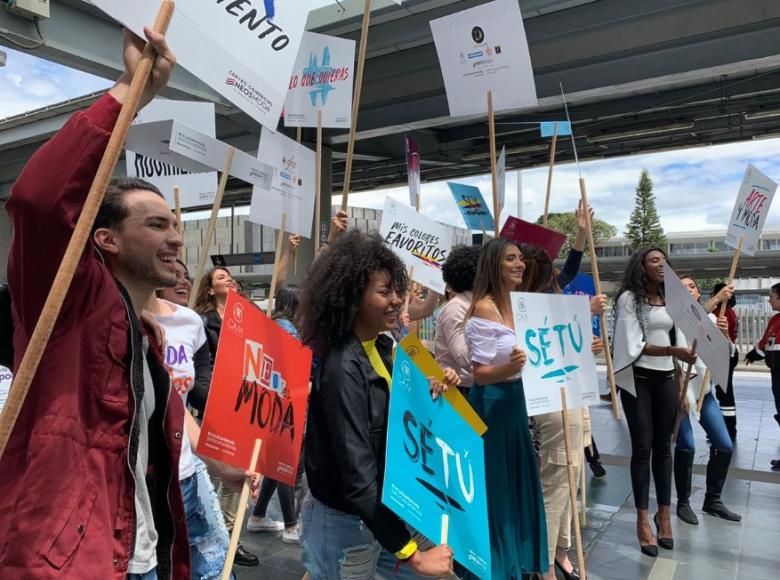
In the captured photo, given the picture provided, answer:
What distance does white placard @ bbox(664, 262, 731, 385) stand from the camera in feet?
Answer: 11.9

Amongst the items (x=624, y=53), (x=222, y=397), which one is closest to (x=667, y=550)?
(x=222, y=397)

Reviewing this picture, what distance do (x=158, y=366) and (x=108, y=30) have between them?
840cm

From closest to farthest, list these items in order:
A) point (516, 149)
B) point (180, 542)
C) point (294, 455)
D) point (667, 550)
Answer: point (180, 542), point (294, 455), point (667, 550), point (516, 149)

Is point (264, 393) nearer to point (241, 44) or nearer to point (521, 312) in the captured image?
point (241, 44)

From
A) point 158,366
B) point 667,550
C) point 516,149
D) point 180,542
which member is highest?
point 516,149

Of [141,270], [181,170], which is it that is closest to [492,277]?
[141,270]

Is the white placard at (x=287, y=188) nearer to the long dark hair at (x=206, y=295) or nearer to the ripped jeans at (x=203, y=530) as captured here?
the long dark hair at (x=206, y=295)

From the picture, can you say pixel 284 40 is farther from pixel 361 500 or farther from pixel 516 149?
pixel 516 149

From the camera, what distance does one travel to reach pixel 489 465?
3.11 metres

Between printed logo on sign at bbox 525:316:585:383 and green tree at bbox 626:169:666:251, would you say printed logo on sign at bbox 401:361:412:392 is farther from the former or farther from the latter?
green tree at bbox 626:169:666:251

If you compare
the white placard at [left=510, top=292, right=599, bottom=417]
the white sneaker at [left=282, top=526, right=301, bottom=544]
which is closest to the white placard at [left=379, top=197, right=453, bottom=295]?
the white placard at [left=510, top=292, right=599, bottom=417]

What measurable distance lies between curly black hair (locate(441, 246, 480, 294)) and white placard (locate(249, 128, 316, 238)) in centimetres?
96

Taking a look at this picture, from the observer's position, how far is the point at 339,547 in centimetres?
193

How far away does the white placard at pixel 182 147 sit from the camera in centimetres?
281
